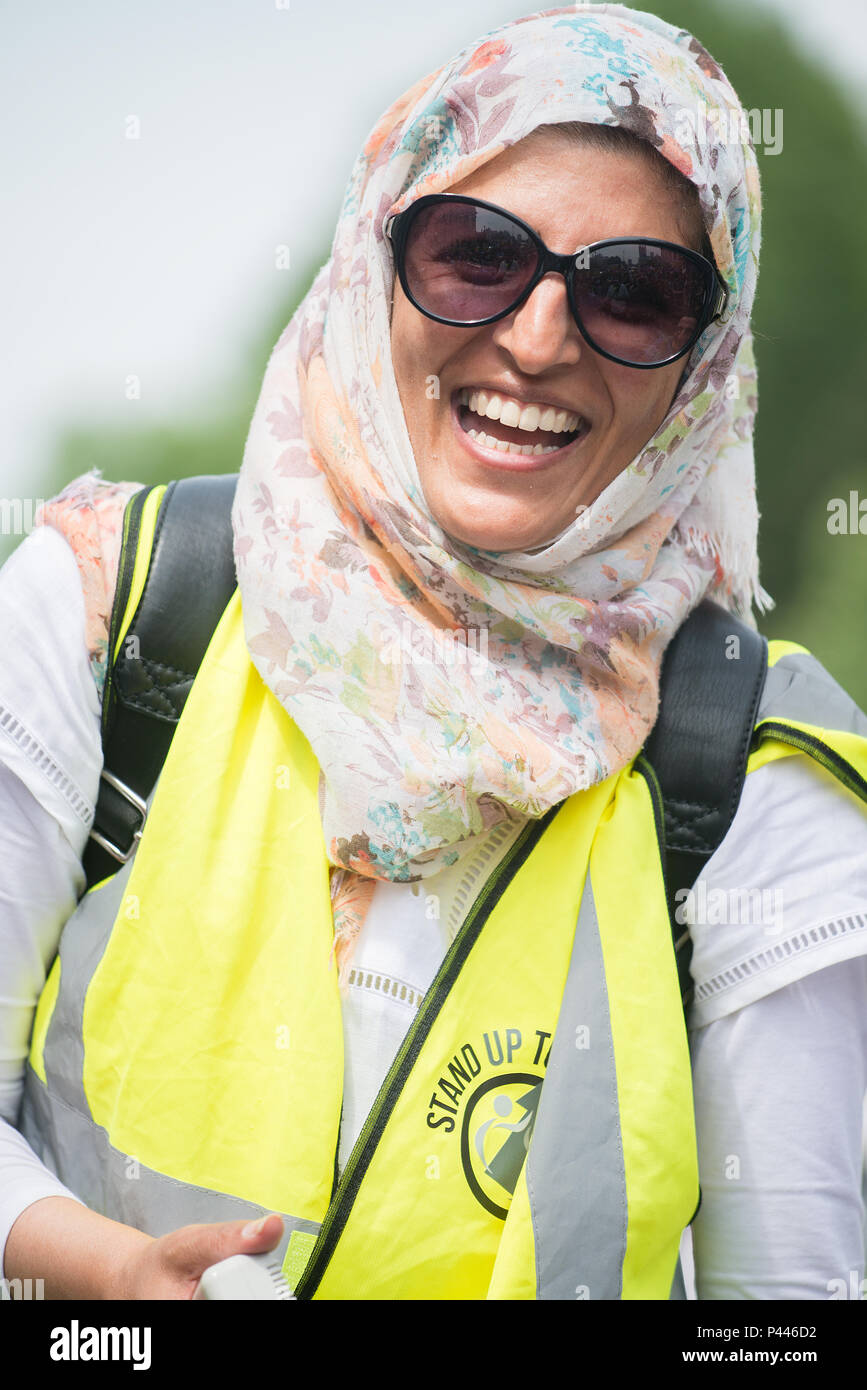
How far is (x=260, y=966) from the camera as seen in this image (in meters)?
1.22

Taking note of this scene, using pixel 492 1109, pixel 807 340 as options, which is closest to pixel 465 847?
pixel 492 1109

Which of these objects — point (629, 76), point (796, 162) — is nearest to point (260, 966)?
point (629, 76)

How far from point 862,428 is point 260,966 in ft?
14.3

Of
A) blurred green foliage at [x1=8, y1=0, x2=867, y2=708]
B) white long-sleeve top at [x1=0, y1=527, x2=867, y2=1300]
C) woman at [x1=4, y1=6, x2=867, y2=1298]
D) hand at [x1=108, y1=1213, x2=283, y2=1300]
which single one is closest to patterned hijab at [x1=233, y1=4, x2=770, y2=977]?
woman at [x1=4, y1=6, x2=867, y2=1298]

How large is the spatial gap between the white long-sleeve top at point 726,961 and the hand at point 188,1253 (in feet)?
0.60

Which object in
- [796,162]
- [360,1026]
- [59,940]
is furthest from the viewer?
[796,162]

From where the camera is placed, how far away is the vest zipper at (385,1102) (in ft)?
3.70

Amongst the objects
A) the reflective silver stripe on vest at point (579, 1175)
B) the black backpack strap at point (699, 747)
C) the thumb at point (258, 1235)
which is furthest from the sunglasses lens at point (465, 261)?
the thumb at point (258, 1235)

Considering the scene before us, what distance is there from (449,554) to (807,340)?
3.95 m

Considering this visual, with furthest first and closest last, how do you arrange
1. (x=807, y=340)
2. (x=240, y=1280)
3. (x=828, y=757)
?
(x=807, y=340), (x=828, y=757), (x=240, y=1280)

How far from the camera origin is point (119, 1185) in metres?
1.19

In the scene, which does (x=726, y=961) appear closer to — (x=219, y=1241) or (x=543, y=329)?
(x=219, y=1241)

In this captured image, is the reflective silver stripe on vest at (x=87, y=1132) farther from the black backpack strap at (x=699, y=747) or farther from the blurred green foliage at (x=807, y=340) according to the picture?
the blurred green foliage at (x=807, y=340)
